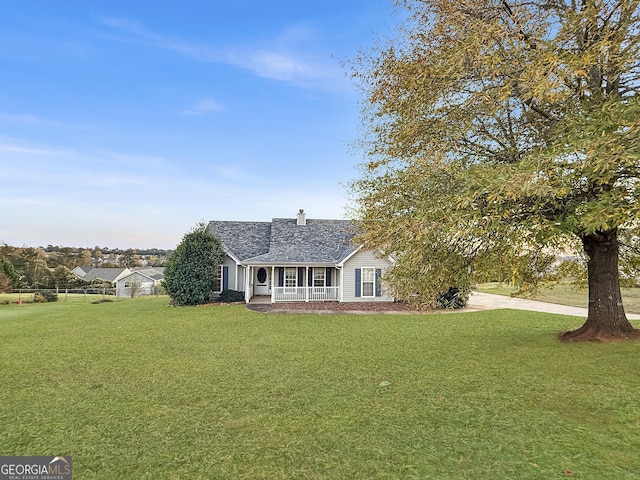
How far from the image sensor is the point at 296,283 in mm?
22609

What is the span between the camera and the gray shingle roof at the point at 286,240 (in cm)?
2162

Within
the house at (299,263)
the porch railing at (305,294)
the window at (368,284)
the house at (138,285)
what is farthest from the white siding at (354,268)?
the house at (138,285)

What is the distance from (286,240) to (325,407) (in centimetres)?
1891

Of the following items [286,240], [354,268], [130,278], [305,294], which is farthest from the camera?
[130,278]

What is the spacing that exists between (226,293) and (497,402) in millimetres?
17575

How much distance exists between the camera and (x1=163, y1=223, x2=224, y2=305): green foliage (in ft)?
65.0

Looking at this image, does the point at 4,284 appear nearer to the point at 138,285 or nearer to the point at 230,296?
the point at 138,285

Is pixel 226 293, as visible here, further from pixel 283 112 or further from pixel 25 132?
pixel 25 132

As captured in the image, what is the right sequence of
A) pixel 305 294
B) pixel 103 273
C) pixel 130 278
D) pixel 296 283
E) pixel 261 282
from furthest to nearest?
1. pixel 103 273
2. pixel 130 278
3. pixel 261 282
4. pixel 296 283
5. pixel 305 294

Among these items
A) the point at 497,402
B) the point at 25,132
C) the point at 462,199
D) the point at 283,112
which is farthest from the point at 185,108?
the point at 497,402

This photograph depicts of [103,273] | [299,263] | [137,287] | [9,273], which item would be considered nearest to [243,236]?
[299,263]

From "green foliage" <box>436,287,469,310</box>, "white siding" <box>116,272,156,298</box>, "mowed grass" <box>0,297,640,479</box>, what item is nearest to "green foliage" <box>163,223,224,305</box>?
"mowed grass" <box>0,297,640,479</box>

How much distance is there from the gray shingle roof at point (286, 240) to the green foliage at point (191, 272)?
2368 mm

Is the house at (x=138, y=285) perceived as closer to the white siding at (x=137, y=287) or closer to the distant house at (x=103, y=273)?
the white siding at (x=137, y=287)
